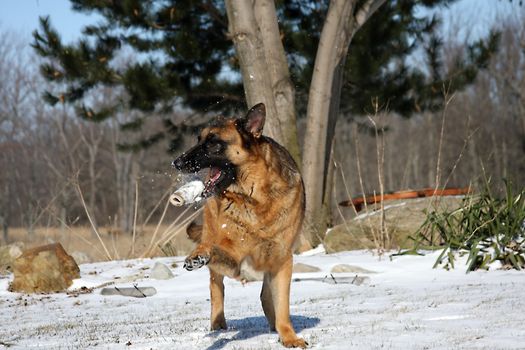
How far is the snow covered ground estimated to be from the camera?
14.8 feet

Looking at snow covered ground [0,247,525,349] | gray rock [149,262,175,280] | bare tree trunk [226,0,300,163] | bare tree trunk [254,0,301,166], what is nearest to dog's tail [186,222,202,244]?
snow covered ground [0,247,525,349]

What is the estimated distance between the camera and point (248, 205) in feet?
14.8

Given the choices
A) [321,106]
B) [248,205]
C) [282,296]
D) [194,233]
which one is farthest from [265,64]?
[282,296]

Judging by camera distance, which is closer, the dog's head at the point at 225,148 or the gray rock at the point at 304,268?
the dog's head at the point at 225,148

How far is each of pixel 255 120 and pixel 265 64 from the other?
23.8ft

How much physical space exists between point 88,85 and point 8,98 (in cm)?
2502

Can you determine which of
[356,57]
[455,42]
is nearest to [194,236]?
[356,57]

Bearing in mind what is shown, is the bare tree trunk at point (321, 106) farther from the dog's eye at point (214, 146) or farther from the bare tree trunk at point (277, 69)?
the dog's eye at point (214, 146)

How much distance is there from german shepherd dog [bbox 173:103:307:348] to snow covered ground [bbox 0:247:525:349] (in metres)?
0.46

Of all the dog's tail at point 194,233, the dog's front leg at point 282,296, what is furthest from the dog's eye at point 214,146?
the dog's tail at point 194,233

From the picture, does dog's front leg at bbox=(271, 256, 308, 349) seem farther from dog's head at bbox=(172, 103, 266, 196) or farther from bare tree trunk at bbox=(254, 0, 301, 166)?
bare tree trunk at bbox=(254, 0, 301, 166)

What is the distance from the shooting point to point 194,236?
227 inches

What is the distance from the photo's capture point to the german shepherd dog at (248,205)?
440 centimetres

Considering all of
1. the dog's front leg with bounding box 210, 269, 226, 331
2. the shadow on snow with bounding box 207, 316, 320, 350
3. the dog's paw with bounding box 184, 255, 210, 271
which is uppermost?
the dog's paw with bounding box 184, 255, 210, 271
